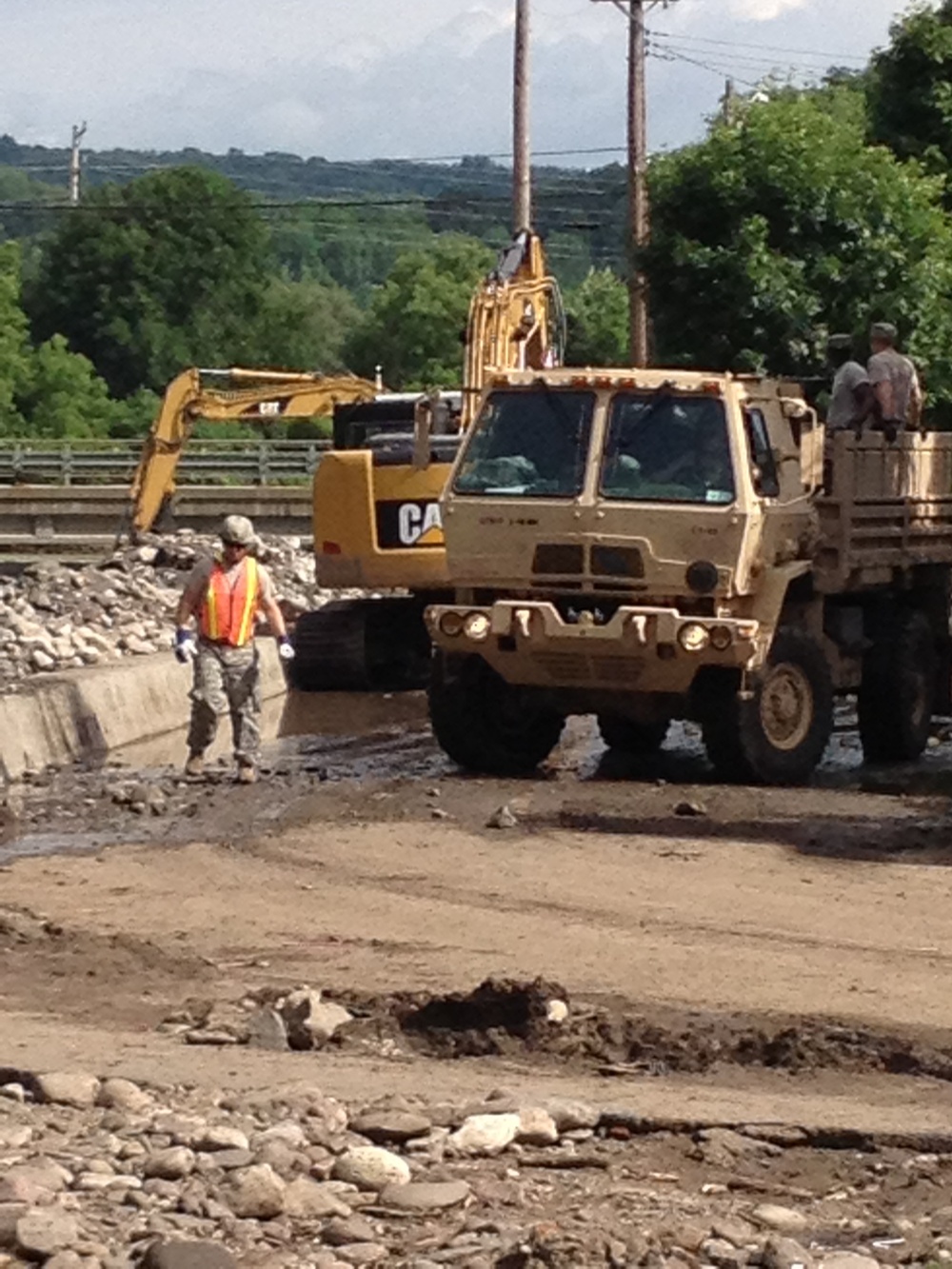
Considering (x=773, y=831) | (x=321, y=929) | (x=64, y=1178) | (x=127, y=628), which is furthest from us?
(x=127, y=628)

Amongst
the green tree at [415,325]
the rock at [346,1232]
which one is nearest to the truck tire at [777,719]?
the rock at [346,1232]

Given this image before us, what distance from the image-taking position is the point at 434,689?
58.8 ft

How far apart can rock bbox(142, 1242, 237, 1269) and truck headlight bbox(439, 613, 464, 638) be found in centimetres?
1017

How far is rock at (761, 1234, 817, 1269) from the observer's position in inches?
282

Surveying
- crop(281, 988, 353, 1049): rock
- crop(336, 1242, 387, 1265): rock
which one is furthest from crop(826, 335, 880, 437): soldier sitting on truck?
crop(336, 1242, 387, 1265): rock

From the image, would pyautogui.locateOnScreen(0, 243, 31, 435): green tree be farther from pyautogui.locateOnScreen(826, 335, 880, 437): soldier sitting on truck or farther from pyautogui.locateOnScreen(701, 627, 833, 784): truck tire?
pyautogui.locateOnScreen(701, 627, 833, 784): truck tire

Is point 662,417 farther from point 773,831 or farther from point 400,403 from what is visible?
point 400,403

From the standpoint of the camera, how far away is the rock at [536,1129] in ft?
27.5

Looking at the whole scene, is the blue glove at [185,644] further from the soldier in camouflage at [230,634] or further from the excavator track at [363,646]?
the excavator track at [363,646]

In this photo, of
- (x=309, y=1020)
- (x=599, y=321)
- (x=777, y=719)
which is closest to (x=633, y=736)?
(x=777, y=719)

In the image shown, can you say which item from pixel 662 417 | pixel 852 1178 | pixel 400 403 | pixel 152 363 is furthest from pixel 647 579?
pixel 152 363

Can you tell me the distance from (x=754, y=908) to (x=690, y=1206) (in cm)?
525

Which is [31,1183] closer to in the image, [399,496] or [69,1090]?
[69,1090]

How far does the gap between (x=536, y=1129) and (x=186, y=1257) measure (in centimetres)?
166
